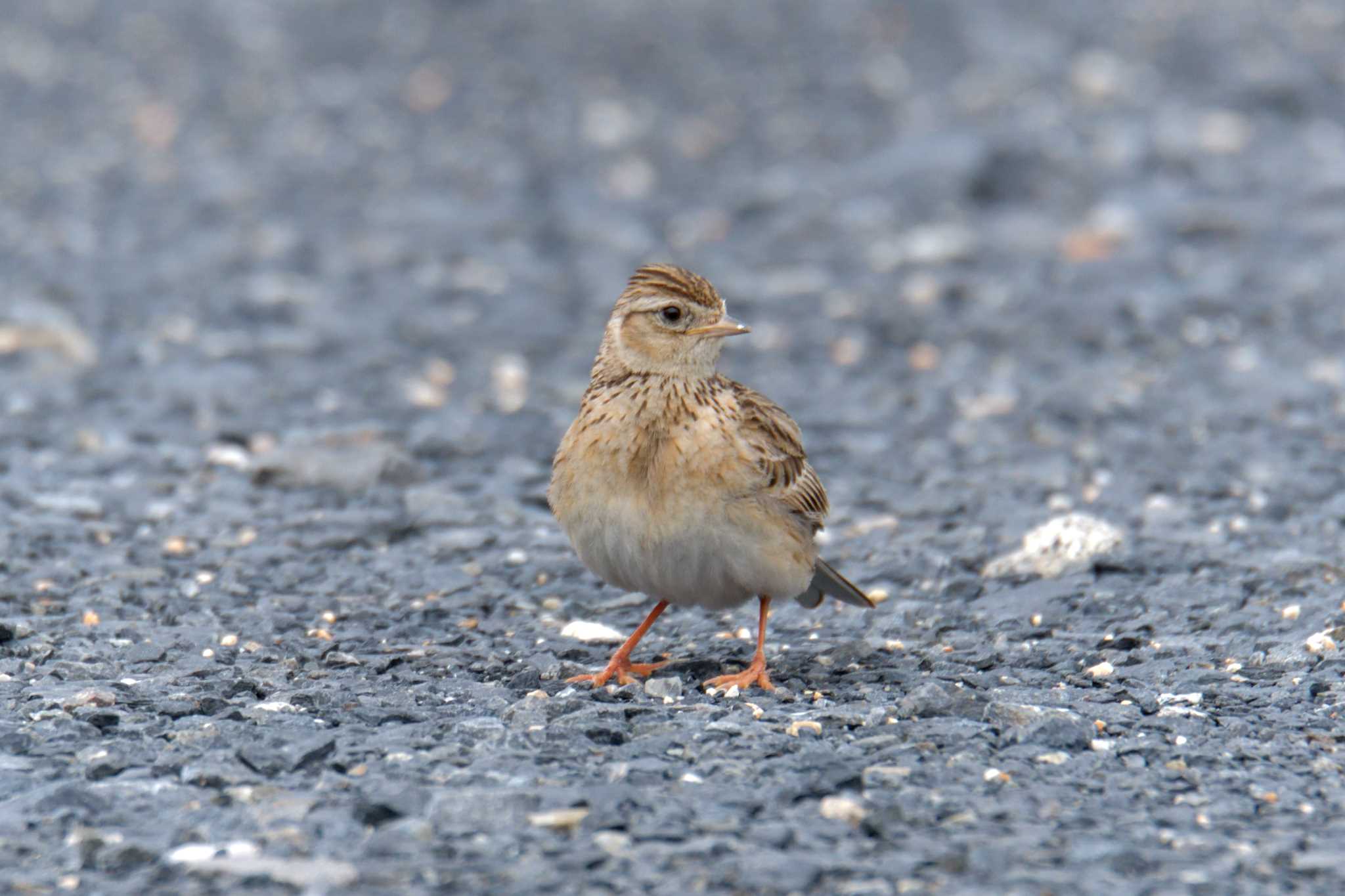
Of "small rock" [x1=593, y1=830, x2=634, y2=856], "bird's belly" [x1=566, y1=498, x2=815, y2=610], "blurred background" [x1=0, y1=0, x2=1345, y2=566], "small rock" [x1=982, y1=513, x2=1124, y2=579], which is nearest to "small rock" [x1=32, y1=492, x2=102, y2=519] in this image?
Result: "blurred background" [x1=0, y1=0, x2=1345, y2=566]

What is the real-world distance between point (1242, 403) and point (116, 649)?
267 inches

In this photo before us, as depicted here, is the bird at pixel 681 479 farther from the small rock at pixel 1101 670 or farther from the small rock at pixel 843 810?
the small rock at pixel 843 810

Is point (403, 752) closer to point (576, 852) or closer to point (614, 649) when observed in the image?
point (576, 852)

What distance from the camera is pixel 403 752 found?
5836mm

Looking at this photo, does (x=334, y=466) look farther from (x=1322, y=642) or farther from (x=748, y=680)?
(x=1322, y=642)

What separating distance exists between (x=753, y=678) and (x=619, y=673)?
1.65ft

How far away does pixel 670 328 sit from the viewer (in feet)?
23.0

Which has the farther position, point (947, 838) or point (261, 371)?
point (261, 371)

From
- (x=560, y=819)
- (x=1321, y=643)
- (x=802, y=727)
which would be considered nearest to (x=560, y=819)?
(x=560, y=819)

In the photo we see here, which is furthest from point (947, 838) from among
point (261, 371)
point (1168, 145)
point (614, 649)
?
point (1168, 145)

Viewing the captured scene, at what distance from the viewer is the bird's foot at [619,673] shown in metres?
6.83

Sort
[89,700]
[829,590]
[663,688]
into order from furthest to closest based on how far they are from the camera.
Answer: [829,590] < [663,688] < [89,700]

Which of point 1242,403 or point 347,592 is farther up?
point 1242,403

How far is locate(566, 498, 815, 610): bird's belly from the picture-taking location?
652 cm
